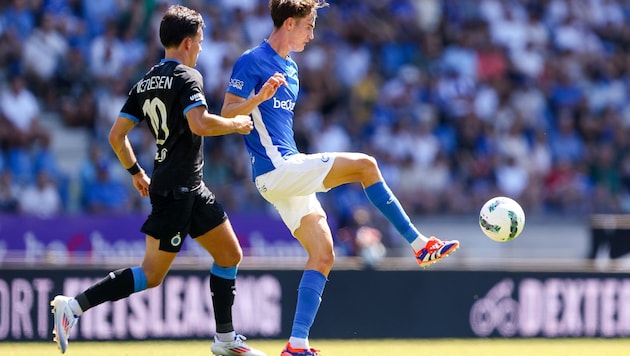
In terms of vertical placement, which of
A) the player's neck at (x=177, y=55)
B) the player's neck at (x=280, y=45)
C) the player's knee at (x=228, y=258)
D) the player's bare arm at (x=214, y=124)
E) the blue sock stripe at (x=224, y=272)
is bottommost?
the blue sock stripe at (x=224, y=272)

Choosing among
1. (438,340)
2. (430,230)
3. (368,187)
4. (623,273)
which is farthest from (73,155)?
(368,187)

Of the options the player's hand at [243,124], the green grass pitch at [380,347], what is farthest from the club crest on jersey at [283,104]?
the green grass pitch at [380,347]

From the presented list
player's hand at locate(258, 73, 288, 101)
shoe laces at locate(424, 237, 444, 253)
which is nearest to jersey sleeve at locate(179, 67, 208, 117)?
player's hand at locate(258, 73, 288, 101)

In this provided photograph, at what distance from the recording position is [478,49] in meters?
18.5

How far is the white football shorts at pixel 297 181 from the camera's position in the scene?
24.0 ft

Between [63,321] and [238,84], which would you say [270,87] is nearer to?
[238,84]

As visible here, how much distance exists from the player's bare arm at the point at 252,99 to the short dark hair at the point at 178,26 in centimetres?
52

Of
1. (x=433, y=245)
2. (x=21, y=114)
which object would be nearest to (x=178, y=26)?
(x=433, y=245)

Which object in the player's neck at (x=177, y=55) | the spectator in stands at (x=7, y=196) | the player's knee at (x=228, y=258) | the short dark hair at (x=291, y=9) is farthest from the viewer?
the spectator in stands at (x=7, y=196)

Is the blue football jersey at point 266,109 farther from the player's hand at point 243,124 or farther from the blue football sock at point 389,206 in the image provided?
the blue football sock at point 389,206

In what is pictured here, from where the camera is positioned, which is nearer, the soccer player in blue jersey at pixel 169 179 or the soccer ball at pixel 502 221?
the soccer player in blue jersey at pixel 169 179

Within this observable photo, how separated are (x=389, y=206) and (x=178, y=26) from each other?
1.80m

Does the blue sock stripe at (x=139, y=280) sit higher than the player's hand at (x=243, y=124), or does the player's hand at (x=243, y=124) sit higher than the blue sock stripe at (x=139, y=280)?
the player's hand at (x=243, y=124)

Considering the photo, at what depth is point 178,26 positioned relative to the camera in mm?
7414
